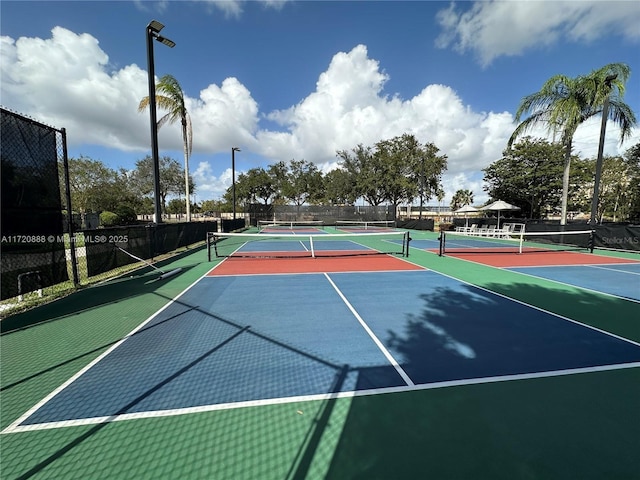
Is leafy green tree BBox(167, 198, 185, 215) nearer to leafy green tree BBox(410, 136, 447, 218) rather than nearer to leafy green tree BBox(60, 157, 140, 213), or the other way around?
leafy green tree BBox(60, 157, 140, 213)

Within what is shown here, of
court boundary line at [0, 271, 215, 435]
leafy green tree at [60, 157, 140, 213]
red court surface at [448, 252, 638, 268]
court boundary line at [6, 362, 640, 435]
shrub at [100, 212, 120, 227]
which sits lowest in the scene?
court boundary line at [0, 271, 215, 435]

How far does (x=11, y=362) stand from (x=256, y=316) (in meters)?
3.34

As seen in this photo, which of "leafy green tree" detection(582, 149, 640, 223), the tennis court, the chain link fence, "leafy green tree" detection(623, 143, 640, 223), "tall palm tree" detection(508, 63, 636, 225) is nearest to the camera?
the tennis court

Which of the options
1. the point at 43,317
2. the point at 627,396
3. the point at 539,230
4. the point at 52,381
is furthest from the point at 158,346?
the point at 539,230

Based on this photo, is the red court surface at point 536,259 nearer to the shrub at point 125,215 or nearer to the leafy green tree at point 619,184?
the leafy green tree at point 619,184

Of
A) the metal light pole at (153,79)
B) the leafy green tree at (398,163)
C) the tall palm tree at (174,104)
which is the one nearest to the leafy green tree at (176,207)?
the leafy green tree at (398,163)

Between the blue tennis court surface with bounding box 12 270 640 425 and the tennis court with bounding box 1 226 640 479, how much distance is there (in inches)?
1.0

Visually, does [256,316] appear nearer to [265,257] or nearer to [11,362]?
[11,362]

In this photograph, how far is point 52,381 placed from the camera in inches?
133

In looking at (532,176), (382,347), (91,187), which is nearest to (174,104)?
(382,347)

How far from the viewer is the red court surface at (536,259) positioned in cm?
1114

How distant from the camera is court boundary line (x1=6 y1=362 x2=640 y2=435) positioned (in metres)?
2.71

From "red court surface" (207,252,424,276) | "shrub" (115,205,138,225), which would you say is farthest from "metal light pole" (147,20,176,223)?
"shrub" (115,205,138,225)

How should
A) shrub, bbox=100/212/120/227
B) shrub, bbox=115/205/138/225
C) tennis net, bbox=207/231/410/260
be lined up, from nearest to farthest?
tennis net, bbox=207/231/410/260, shrub, bbox=100/212/120/227, shrub, bbox=115/205/138/225
